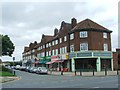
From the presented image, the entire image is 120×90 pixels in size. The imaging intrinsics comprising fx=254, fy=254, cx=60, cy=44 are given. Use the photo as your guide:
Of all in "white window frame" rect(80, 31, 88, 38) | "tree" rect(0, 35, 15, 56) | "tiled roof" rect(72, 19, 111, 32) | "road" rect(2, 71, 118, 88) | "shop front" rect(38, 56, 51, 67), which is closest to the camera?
"road" rect(2, 71, 118, 88)

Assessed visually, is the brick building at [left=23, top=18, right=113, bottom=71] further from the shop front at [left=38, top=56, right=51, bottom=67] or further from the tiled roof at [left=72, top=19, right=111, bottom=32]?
the shop front at [left=38, top=56, right=51, bottom=67]

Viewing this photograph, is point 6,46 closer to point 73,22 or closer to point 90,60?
point 73,22

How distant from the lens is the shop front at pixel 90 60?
5324 cm

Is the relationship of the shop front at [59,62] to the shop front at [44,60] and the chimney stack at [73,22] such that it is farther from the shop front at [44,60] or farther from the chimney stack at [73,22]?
the chimney stack at [73,22]

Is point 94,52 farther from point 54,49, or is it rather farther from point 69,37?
point 54,49

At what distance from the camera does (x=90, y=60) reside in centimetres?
5397

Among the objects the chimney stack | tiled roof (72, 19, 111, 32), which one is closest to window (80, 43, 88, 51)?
tiled roof (72, 19, 111, 32)

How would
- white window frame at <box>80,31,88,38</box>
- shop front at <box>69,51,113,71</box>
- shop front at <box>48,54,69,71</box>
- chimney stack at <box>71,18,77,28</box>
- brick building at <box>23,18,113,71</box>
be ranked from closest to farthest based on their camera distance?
shop front at <box>69,51,113,71</box> → brick building at <box>23,18,113,71</box> → white window frame at <box>80,31,88,38</box> → shop front at <box>48,54,69,71</box> → chimney stack at <box>71,18,77,28</box>

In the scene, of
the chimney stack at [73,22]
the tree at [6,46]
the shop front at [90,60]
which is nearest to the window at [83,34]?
the shop front at [90,60]

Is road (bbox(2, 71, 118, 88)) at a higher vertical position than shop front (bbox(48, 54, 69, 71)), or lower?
lower

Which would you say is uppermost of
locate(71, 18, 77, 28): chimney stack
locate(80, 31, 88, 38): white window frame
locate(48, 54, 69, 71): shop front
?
locate(71, 18, 77, 28): chimney stack

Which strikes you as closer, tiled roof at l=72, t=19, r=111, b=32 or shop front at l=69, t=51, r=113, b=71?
shop front at l=69, t=51, r=113, b=71

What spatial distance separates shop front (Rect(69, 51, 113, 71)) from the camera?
5324 centimetres

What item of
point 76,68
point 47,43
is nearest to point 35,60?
point 47,43
